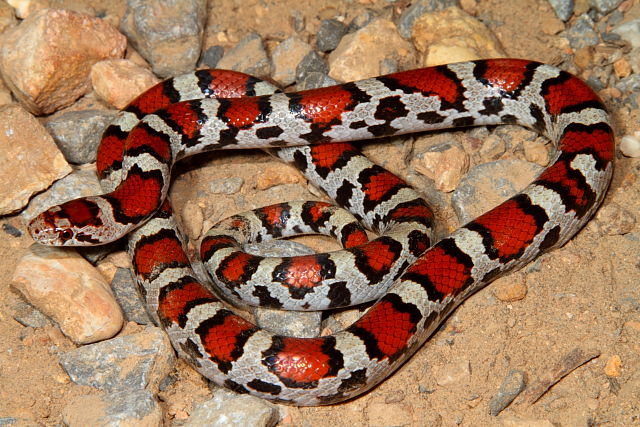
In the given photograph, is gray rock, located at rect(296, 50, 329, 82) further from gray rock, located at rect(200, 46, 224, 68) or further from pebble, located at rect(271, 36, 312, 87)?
gray rock, located at rect(200, 46, 224, 68)

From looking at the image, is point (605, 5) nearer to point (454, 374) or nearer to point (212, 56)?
point (212, 56)

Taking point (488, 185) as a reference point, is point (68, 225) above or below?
below

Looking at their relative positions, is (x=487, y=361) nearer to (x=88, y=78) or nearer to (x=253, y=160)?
(x=253, y=160)

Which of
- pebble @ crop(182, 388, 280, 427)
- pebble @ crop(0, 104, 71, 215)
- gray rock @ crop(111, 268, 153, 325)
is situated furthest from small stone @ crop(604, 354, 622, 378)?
pebble @ crop(0, 104, 71, 215)

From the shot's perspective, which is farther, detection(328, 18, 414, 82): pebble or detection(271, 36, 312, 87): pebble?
detection(271, 36, 312, 87): pebble

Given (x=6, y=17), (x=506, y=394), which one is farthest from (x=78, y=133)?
(x=506, y=394)
